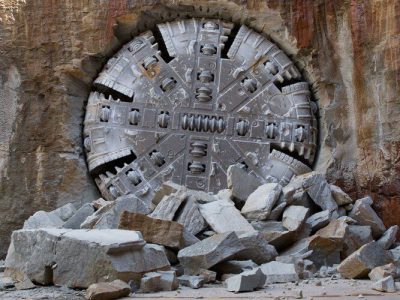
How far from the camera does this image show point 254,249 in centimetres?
394

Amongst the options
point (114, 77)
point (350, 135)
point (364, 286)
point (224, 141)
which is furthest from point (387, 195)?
point (114, 77)

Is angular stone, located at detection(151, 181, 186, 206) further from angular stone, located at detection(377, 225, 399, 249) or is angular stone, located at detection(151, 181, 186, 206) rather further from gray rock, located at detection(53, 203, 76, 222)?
angular stone, located at detection(377, 225, 399, 249)

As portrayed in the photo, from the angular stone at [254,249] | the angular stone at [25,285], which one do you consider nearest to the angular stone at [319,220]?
the angular stone at [254,249]

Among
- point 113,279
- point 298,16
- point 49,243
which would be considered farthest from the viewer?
point 298,16

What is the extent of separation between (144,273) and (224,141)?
262 centimetres

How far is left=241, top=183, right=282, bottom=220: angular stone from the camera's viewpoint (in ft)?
14.8

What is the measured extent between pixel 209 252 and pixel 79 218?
5.12 feet

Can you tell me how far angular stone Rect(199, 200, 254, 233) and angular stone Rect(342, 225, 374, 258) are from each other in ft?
2.50

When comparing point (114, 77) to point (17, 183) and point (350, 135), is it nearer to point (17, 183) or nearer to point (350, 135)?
point (17, 183)

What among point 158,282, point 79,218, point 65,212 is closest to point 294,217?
point 158,282

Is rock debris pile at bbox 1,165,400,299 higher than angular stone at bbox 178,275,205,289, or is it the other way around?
rock debris pile at bbox 1,165,400,299

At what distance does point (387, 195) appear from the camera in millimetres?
5535

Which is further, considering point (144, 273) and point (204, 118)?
point (204, 118)

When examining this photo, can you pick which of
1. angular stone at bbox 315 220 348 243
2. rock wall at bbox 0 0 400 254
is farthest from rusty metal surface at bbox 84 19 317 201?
angular stone at bbox 315 220 348 243
